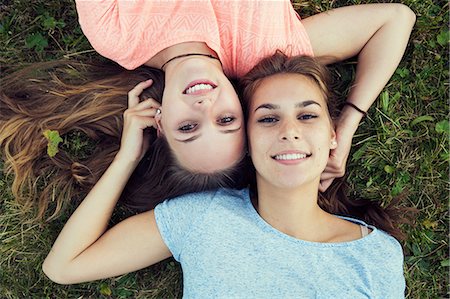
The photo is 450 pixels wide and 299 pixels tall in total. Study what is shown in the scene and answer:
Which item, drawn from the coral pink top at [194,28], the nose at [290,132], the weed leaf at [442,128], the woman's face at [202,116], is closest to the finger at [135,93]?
the coral pink top at [194,28]

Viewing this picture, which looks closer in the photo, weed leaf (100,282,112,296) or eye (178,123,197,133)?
eye (178,123,197,133)

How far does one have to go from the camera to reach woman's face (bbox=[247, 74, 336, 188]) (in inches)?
122

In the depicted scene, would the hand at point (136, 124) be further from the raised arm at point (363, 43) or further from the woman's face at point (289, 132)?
the raised arm at point (363, 43)

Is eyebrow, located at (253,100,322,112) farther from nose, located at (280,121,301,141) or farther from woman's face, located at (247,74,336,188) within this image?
nose, located at (280,121,301,141)

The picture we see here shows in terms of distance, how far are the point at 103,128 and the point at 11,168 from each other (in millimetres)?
725

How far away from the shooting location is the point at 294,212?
3432 mm

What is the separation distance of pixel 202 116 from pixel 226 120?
160mm

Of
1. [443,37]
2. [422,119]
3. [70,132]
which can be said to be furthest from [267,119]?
[443,37]

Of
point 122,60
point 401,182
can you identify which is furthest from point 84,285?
point 401,182

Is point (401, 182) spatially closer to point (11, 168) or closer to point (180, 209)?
point (180, 209)

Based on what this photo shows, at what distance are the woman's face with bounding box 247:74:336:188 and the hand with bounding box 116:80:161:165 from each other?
2.25 ft

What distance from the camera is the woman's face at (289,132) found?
310 centimetres

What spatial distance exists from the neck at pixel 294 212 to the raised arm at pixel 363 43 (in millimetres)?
377

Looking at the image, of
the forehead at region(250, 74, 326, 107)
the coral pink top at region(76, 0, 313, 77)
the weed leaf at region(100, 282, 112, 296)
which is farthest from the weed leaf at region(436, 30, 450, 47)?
the weed leaf at region(100, 282, 112, 296)
